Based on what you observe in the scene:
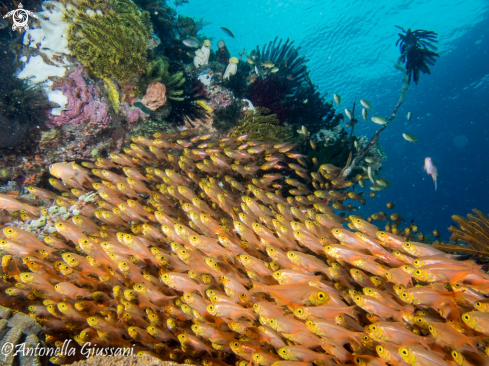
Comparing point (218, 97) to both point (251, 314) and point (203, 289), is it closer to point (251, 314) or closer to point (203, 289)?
point (203, 289)

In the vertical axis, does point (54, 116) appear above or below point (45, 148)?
above

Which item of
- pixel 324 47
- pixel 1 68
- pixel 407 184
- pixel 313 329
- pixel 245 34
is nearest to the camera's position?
pixel 313 329

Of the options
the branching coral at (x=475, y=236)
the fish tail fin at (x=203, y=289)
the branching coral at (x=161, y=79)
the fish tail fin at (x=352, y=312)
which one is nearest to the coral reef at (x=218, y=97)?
the branching coral at (x=161, y=79)

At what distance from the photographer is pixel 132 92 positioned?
598 cm

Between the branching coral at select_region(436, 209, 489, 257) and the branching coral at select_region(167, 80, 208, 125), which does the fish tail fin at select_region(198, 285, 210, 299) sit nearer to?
the branching coral at select_region(436, 209, 489, 257)

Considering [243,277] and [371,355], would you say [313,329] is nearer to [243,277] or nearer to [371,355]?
[371,355]

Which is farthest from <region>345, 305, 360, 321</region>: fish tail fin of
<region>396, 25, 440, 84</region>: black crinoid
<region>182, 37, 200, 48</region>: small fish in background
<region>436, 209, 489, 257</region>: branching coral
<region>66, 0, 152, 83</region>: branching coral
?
<region>396, 25, 440, 84</region>: black crinoid

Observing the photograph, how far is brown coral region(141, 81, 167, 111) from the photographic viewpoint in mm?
5898

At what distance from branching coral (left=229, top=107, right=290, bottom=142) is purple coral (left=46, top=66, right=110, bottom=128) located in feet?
A: 10.7

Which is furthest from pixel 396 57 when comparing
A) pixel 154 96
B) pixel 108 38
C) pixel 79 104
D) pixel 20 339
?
pixel 20 339

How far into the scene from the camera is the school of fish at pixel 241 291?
9.12 ft

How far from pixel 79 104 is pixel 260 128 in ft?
14.3

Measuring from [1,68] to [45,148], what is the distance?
1.84 metres

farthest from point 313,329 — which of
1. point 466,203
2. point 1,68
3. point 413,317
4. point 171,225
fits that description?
point 466,203
